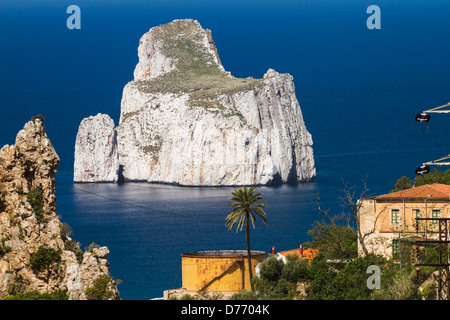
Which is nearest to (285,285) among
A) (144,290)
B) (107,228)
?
(144,290)

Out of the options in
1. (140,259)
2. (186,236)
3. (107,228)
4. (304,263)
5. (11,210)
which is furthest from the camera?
(107,228)

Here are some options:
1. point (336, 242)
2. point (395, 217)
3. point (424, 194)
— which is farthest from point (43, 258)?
point (424, 194)

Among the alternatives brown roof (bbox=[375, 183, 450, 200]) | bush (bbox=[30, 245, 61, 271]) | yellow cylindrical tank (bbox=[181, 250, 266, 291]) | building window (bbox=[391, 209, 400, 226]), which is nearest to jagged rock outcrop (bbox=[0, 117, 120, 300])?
bush (bbox=[30, 245, 61, 271])

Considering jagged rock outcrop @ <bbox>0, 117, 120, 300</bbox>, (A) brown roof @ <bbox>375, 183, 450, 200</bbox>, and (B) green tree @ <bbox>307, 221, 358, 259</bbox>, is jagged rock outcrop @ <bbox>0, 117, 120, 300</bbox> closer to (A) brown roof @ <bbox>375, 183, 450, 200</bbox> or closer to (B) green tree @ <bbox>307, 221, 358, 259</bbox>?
(B) green tree @ <bbox>307, 221, 358, 259</bbox>

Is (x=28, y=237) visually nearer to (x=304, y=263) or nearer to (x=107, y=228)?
(x=304, y=263)

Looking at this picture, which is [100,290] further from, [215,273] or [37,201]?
[215,273]

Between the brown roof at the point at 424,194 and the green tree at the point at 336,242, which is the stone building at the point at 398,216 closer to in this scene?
the brown roof at the point at 424,194

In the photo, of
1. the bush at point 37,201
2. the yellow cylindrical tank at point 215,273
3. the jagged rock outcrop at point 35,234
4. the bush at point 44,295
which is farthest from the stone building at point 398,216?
the bush at point 37,201
